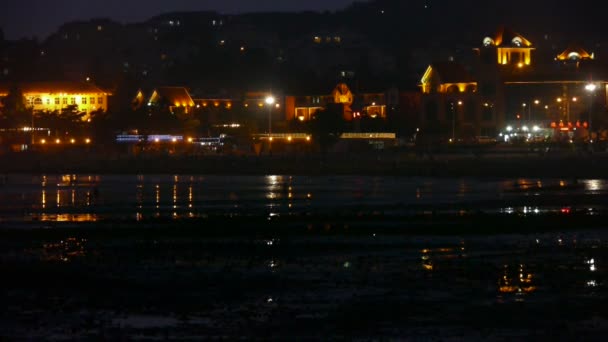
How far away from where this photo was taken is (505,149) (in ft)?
340

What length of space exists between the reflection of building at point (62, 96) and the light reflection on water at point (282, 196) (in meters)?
85.9

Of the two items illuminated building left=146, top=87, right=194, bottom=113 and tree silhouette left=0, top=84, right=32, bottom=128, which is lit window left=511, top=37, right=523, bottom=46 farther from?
tree silhouette left=0, top=84, right=32, bottom=128

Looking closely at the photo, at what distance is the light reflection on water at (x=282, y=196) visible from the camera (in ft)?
138

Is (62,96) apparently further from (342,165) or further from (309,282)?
(309,282)

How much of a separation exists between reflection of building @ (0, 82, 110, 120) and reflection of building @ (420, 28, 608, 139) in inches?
1778

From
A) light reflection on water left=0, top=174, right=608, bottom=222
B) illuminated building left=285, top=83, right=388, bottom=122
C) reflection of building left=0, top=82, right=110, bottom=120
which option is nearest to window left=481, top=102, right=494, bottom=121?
illuminated building left=285, top=83, right=388, bottom=122

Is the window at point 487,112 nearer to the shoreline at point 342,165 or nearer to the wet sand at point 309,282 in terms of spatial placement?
the shoreline at point 342,165

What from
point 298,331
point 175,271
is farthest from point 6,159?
point 298,331

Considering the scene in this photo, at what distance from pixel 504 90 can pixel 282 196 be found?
104m

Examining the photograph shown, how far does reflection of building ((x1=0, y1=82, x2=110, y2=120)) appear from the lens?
153750mm

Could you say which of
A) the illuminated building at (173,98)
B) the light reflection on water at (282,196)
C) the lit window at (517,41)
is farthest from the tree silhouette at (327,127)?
the lit window at (517,41)

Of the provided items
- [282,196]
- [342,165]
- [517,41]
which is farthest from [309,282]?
[517,41]

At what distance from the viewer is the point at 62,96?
154250 mm

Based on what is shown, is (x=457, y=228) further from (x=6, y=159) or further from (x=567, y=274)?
(x=6, y=159)
